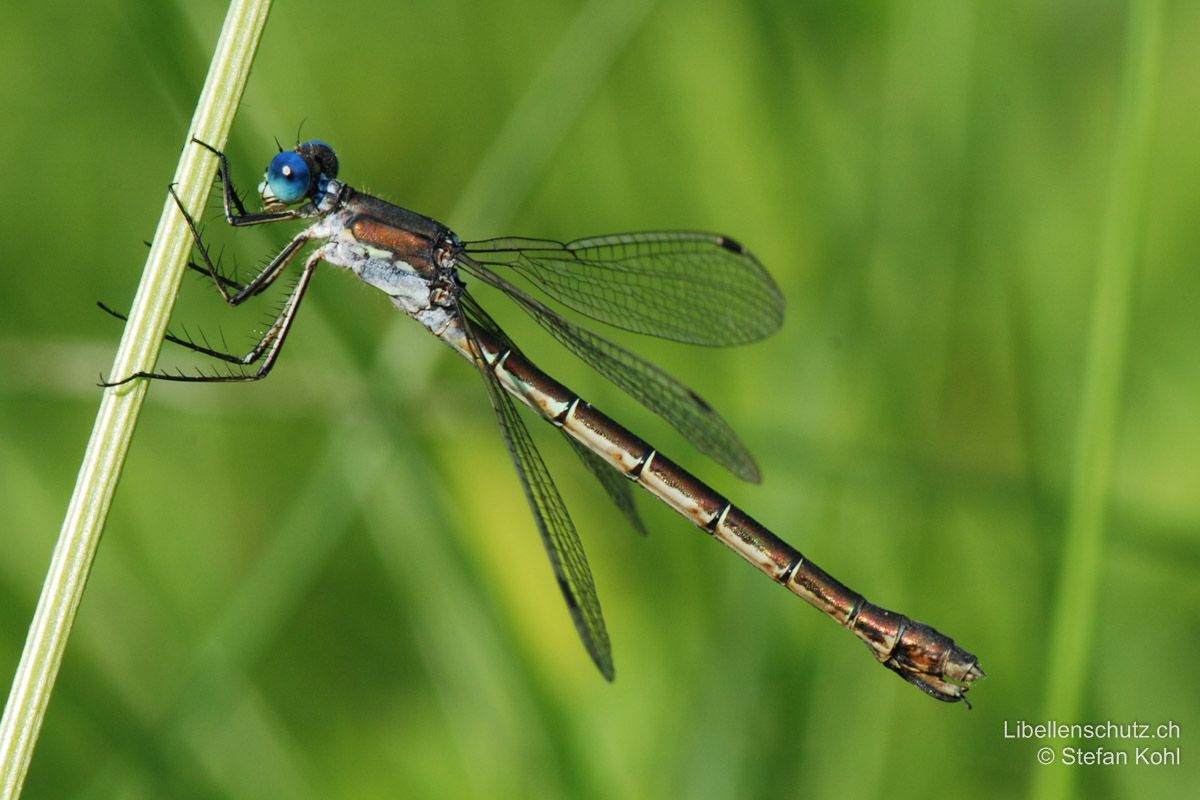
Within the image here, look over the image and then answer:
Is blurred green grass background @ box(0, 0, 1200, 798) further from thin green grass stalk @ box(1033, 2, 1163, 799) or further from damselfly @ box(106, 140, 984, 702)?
thin green grass stalk @ box(1033, 2, 1163, 799)

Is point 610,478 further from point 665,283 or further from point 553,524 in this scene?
point 665,283

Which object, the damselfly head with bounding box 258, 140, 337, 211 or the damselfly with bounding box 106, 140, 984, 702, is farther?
the damselfly with bounding box 106, 140, 984, 702

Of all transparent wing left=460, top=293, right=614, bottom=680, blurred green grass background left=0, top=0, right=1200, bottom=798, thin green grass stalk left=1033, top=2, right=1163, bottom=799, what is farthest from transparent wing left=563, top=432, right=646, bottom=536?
thin green grass stalk left=1033, top=2, right=1163, bottom=799

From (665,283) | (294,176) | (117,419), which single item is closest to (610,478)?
(665,283)

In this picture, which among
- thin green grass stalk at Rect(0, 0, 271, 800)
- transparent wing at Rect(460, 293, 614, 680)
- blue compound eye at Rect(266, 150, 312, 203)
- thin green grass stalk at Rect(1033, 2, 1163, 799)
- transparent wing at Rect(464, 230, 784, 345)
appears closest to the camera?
thin green grass stalk at Rect(0, 0, 271, 800)

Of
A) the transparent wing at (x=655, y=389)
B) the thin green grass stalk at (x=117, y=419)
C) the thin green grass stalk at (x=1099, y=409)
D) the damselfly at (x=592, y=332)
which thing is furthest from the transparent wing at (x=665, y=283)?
the thin green grass stalk at (x=117, y=419)

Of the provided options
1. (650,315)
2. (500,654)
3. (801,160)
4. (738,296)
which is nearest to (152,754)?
(500,654)

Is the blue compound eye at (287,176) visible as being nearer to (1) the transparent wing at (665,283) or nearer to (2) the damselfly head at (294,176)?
(2) the damselfly head at (294,176)
